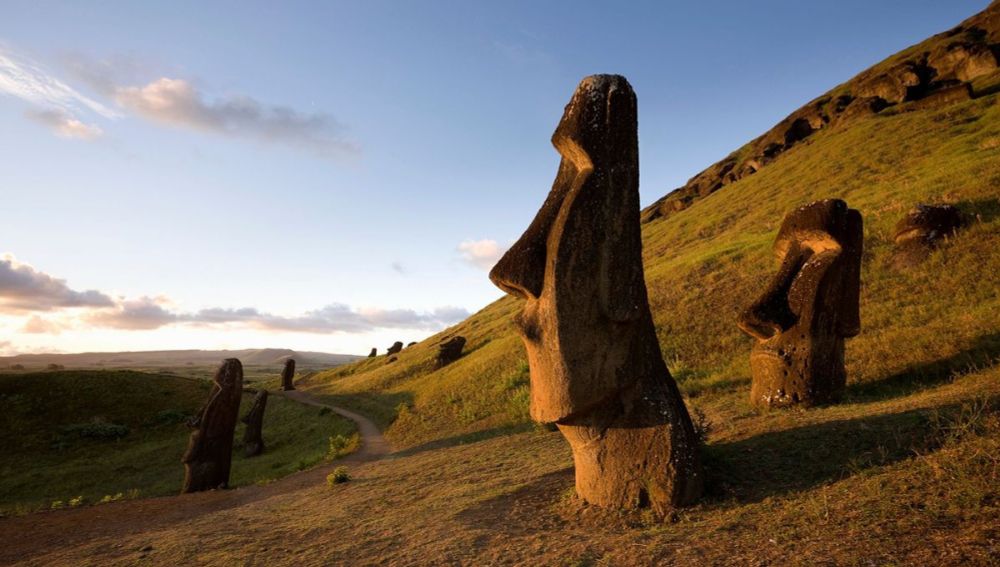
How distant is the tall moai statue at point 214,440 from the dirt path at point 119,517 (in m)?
1.11

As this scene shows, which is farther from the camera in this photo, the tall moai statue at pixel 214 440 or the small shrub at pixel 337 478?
the tall moai statue at pixel 214 440

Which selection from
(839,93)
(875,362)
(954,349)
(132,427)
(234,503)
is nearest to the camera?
(954,349)

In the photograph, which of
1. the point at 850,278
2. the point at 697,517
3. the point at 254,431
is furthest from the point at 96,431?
the point at 850,278

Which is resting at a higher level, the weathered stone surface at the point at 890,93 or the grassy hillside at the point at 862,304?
the weathered stone surface at the point at 890,93

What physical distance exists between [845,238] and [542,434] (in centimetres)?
904

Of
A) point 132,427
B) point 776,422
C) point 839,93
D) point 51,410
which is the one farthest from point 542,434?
point 839,93

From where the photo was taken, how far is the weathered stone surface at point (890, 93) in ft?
220

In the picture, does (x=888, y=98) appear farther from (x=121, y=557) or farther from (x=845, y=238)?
(x=121, y=557)

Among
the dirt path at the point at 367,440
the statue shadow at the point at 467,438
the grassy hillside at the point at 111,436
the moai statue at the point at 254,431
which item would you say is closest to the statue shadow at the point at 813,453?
the statue shadow at the point at 467,438

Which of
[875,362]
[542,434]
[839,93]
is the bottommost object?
[542,434]

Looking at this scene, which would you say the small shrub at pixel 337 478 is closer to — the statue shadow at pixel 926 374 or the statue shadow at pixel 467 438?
the statue shadow at pixel 467 438

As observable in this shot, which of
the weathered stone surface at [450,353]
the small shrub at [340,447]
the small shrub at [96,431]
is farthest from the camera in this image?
the weathered stone surface at [450,353]

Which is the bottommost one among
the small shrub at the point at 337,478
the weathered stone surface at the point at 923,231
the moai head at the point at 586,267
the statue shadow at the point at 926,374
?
the small shrub at the point at 337,478

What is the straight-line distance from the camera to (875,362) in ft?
42.2
